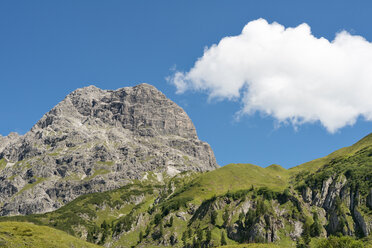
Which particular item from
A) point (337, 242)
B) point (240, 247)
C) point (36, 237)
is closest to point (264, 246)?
point (240, 247)

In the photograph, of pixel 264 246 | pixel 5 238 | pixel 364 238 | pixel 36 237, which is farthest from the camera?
pixel 364 238

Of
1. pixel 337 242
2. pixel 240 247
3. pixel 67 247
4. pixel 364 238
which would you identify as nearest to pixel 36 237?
pixel 67 247

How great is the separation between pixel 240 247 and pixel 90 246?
72.7 metres

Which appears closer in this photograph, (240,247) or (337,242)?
(337,242)

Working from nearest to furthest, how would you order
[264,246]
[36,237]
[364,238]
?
1. [36,237]
2. [264,246]
3. [364,238]

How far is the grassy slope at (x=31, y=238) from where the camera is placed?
437ft

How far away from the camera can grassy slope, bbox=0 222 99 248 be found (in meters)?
133

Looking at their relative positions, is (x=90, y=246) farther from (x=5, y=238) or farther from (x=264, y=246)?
(x=264, y=246)

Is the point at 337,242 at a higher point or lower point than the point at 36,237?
lower

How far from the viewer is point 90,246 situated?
166m

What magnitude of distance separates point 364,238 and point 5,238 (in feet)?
618

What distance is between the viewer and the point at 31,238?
142 metres

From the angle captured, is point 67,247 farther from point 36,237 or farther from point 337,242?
point 337,242

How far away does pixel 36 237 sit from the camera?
145m
